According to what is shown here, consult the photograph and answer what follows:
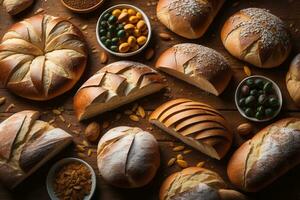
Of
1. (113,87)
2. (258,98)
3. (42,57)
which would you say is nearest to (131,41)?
(113,87)

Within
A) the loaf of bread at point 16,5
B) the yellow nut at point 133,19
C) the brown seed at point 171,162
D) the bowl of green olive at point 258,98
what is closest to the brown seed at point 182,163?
the brown seed at point 171,162

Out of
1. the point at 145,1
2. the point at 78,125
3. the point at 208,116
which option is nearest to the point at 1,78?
the point at 78,125

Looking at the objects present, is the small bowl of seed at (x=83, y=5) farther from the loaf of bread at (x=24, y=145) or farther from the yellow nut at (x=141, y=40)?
the loaf of bread at (x=24, y=145)

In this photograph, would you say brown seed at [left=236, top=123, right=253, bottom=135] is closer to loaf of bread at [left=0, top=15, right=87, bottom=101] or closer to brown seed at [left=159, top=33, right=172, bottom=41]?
brown seed at [left=159, top=33, right=172, bottom=41]

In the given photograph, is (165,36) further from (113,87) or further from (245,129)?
(245,129)

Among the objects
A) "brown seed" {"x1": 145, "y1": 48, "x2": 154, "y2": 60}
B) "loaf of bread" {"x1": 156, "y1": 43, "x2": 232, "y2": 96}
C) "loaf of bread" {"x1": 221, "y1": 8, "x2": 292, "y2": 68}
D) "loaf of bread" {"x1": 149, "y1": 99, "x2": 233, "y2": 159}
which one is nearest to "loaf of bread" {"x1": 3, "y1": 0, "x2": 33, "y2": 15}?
"brown seed" {"x1": 145, "y1": 48, "x2": 154, "y2": 60}

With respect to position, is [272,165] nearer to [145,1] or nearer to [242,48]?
[242,48]

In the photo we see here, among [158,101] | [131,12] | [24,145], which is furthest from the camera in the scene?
[131,12]
